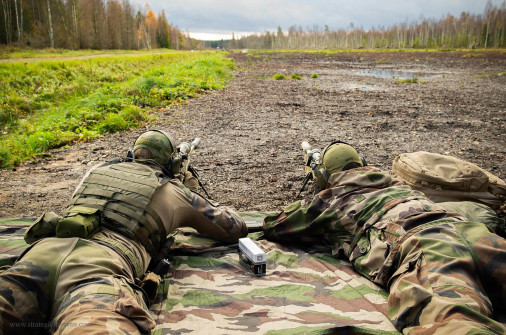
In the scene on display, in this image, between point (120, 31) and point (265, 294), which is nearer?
point (265, 294)

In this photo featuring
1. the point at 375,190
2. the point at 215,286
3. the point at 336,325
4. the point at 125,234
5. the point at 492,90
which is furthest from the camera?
the point at 492,90

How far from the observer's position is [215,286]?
2.54 m

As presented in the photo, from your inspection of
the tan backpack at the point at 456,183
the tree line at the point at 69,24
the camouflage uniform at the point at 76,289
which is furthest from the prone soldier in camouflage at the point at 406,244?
the tree line at the point at 69,24

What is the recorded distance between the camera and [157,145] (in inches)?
122

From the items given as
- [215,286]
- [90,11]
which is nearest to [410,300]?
[215,286]

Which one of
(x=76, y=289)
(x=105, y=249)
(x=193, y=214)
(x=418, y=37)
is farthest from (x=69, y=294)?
(x=418, y=37)

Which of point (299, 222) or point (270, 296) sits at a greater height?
point (299, 222)

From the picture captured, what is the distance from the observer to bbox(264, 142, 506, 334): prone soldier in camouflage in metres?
1.79

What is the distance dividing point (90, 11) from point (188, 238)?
50613 millimetres

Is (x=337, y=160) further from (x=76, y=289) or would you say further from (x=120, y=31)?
(x=120, y=31)

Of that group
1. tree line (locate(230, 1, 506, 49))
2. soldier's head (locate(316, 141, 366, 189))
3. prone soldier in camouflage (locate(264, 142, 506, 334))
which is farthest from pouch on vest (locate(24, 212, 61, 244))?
tree line (locate(230, 1, 506, 49))

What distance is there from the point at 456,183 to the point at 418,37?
97306 mm

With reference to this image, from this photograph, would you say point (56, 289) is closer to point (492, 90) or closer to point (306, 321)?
point (306, 321)

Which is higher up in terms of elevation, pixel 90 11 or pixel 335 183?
pixel 90 11
